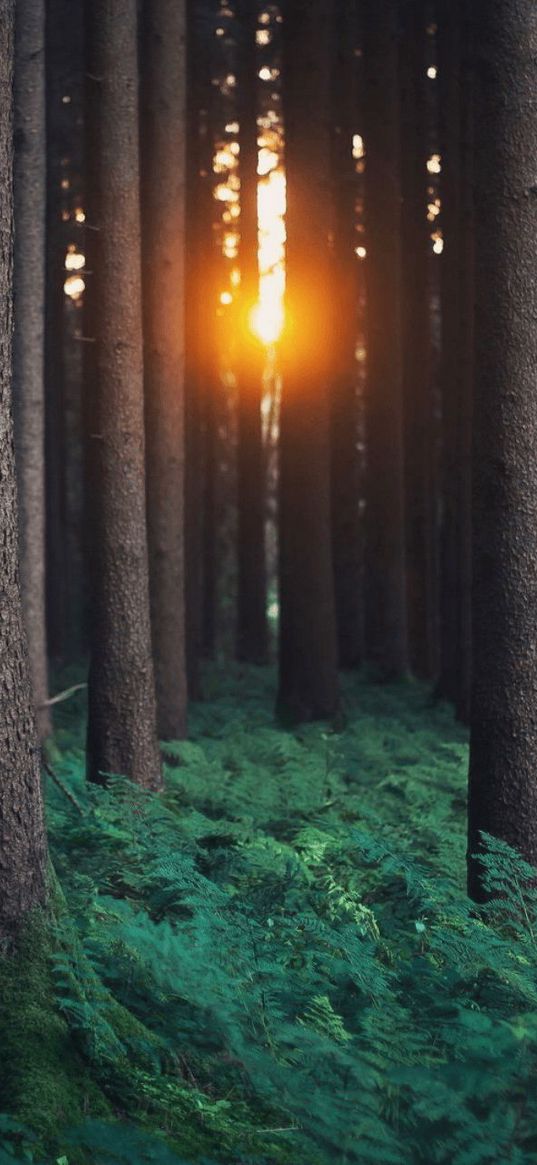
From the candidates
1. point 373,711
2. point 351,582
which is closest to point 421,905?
point 373,711

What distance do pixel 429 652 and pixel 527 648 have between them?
13726mm

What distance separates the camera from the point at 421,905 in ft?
18.0

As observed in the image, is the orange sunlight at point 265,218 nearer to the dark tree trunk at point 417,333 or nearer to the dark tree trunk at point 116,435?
the dark tree trunk at point 417,333

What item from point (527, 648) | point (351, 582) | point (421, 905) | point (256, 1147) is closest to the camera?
point (256, 1147)

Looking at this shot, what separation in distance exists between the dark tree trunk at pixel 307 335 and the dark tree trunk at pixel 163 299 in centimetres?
210

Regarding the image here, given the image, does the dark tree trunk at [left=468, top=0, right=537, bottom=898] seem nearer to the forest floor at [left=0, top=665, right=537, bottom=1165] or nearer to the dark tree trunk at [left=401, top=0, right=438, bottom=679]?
the forest floor at [left=0, top=665, right=537, bottom=1165]

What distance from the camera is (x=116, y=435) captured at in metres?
8.72

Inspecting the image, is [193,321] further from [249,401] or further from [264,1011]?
[264,1011]

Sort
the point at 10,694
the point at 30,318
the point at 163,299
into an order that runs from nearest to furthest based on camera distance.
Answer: the point at 10,694
the point at 30,318
the point at 163,299

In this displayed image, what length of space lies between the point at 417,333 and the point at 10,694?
1577 cm

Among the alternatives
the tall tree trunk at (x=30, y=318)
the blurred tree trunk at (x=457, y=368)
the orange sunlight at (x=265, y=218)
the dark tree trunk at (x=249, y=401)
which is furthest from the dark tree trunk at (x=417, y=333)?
the tall tree trunk at (x=30, y=318)

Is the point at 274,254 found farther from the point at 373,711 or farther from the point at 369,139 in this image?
the point at 373,711

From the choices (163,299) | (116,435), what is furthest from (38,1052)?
(163,299)

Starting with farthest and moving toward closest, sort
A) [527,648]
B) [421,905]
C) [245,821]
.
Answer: [245,821]
[527,648]
[421,905]
